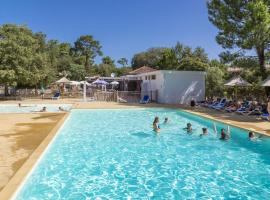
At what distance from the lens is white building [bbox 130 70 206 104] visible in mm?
26250

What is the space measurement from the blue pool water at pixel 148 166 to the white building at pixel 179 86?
11999 millimetres

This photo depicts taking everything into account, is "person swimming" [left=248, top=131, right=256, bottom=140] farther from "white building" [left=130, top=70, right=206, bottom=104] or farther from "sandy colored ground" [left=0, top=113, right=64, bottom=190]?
"white building" [left=130, top=70, right=206, bottom=104]

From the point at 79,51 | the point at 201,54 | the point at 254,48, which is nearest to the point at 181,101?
the point at 254,48

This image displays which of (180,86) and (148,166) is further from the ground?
(180,86)

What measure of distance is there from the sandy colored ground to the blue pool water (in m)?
0.51

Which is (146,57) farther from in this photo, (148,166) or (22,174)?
(22,174)

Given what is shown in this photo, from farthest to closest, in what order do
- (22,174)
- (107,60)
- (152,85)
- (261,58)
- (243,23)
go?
(107,60) < (152,85) < (261,58) < (243,23) < (22,174)

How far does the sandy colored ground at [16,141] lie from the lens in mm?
7234

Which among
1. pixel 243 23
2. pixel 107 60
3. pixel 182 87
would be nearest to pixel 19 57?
pixel 182 87

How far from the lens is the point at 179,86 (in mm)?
26500

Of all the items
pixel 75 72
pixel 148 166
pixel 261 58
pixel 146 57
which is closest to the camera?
pixel 148 166

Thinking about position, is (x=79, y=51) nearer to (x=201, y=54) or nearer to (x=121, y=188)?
(x=201, y=54)

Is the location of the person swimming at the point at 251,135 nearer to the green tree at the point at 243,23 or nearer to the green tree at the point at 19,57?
the green tree at the point at 243,23

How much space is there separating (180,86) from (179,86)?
10 cm
